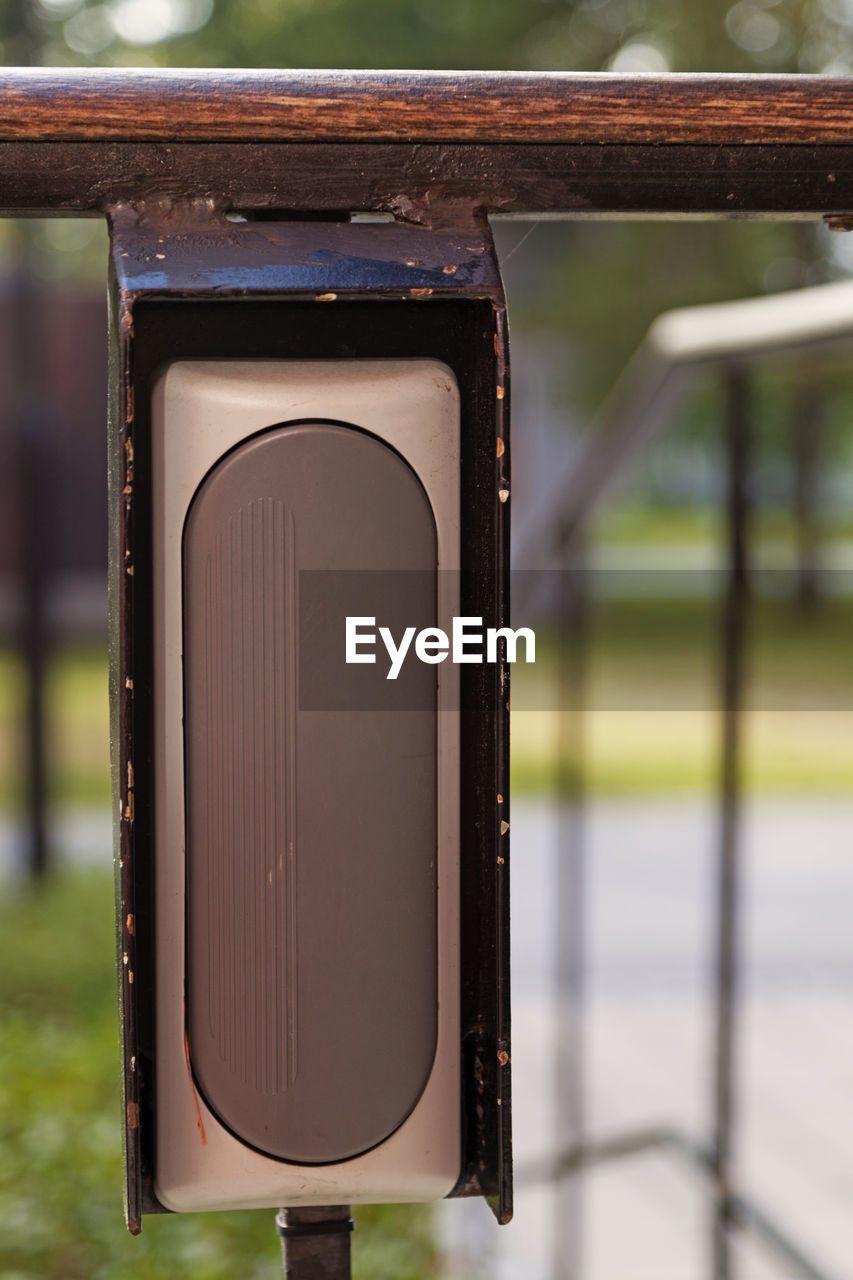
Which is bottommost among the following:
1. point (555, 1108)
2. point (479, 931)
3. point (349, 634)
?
point (555, 1108)

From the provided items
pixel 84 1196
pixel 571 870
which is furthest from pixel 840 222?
pixel 84 1196

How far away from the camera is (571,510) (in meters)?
1.79

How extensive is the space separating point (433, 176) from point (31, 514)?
14.4 feet

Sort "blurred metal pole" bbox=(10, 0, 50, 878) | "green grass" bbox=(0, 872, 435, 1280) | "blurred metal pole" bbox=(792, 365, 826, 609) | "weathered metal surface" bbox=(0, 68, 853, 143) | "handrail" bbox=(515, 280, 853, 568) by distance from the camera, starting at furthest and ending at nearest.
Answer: "blurred metal pole" bbox=(792, 365, 826, 609)
"blurred metal pole" bbox=(10, 0, 50, 878)
"green grass" bbox=(0, 872, 435, 1280)
"handrail" bbox=(515, 280, 853, 568)
"weathered metal surface" bbox=(0, 68, 853, 143)

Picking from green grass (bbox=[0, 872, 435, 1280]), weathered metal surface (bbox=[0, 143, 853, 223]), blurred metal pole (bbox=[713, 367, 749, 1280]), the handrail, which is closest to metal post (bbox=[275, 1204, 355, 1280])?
weathered metal surface (bbox=[0, 143, 853, 223])

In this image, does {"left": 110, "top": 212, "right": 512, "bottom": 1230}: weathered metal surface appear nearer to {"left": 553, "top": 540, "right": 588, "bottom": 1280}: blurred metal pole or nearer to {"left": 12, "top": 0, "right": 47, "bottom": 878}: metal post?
{"left": 553, "top": 540, "right": 588, "bottom": 1280}: blurred metal pole

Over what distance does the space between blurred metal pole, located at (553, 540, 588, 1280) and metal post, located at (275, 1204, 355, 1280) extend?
139 cm

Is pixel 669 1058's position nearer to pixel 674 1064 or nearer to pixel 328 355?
pixel 674 1064

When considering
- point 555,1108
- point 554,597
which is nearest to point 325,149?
point 554,597

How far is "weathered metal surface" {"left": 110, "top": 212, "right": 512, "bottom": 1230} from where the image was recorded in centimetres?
48

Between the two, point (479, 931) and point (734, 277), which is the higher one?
point (734, 277)

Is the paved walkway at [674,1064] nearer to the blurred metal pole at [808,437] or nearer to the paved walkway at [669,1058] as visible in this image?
the paved walkway at [669,1058]

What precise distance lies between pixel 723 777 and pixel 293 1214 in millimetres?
926

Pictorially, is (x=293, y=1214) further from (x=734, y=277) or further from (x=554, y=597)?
(x=734, y=277)
